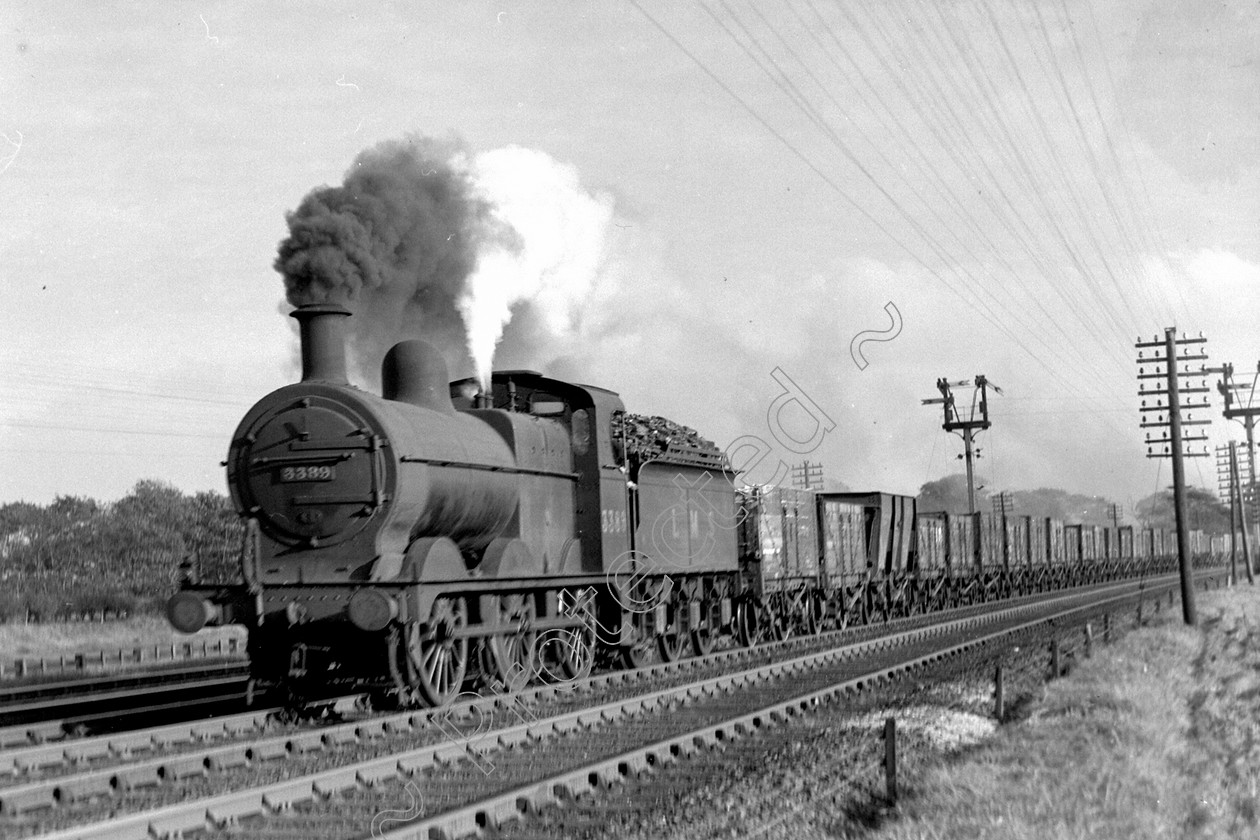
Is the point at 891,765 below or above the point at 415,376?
below

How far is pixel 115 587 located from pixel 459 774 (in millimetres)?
31273

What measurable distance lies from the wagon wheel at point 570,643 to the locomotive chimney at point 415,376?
112 inches

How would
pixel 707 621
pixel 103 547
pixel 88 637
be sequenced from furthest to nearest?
1. pixel 103 547
2. pixel 88 637
3. pixel 707 621

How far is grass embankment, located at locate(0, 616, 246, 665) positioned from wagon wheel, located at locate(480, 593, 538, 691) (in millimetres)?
12725

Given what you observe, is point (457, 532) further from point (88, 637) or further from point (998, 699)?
point (88, 637)

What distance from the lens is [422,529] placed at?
1365cm

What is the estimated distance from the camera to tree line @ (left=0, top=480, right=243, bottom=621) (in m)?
36.7

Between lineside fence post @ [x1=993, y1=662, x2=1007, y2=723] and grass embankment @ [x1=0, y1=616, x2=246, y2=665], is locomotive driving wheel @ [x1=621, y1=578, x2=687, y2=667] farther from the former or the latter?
grass embankment @ [x1=0, y1=616, x2=246, y2=665]

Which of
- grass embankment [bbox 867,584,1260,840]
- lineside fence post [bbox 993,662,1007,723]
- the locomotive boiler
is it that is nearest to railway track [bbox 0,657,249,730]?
the locomotive boiler

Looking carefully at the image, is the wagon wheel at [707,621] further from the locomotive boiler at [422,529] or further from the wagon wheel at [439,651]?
the wagon wheel at [439,651]

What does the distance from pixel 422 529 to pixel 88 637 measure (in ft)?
64.9

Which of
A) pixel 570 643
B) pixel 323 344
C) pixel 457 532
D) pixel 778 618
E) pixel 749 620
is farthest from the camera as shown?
pixel 778 618

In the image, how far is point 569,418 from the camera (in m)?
16.7

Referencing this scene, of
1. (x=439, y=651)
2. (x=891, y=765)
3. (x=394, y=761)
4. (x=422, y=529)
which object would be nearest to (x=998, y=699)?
(x=891, y=765)
